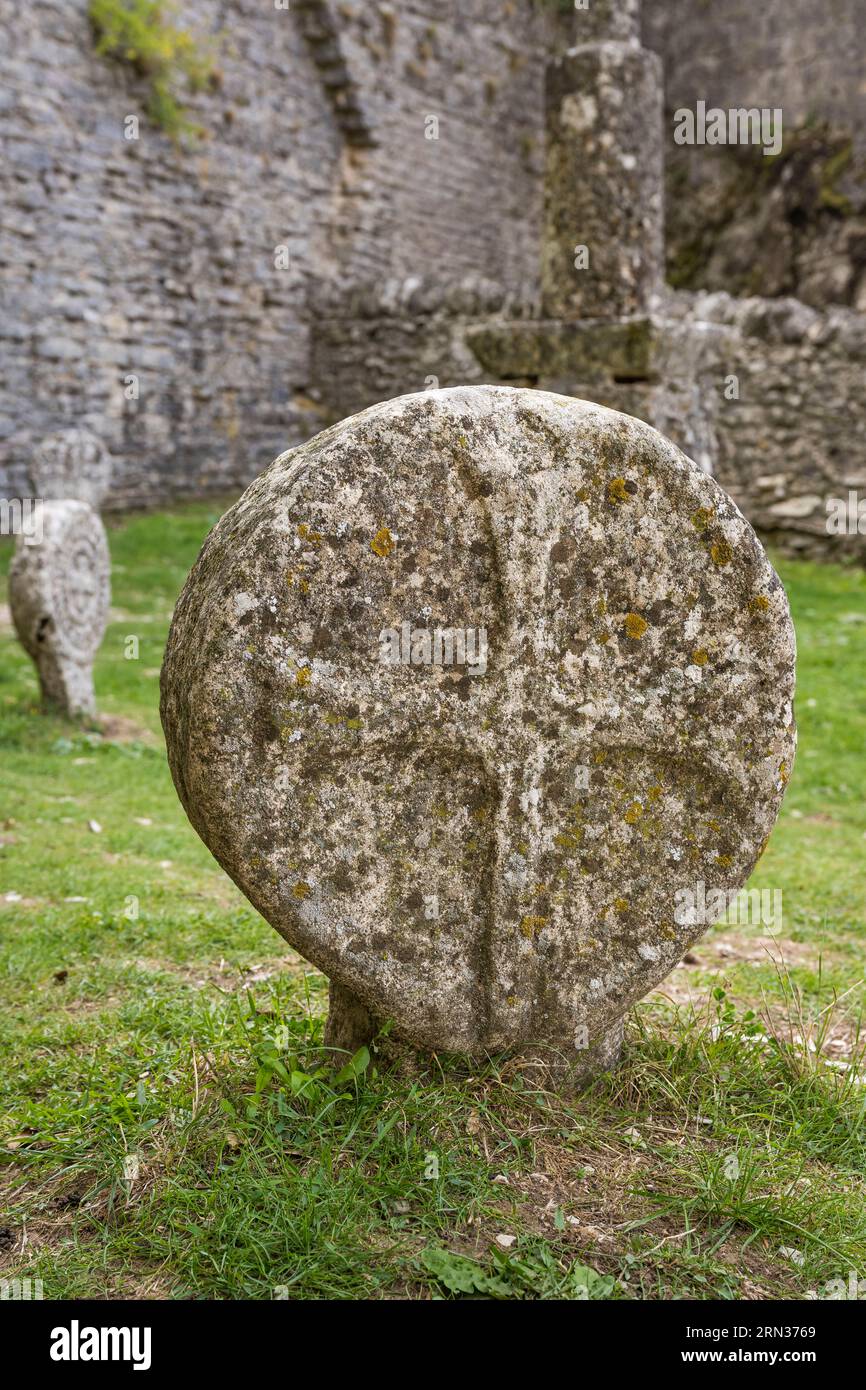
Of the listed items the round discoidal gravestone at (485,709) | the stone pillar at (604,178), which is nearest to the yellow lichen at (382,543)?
the round discoidal gravestone at (485,709)

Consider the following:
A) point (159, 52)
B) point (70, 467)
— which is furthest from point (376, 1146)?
point (159, 52)

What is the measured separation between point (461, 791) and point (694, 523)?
70 centimetres

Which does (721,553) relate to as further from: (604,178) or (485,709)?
(604,178)

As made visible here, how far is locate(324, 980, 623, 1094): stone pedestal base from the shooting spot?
2572 mm

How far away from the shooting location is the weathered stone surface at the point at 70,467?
31.5ft

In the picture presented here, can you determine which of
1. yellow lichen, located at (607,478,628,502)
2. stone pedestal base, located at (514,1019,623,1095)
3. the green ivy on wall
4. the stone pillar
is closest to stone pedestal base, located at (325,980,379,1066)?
stone pedestal base, located at (514,1019,623,1095)

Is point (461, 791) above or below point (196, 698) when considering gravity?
below

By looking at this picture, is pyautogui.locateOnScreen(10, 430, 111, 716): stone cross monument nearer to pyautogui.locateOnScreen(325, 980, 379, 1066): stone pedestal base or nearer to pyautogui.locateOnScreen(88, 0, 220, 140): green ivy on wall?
pyautogui.locateOnScreen(325, 980, 379, 1066): stone pedestal base

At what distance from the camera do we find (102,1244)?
2.21 meters

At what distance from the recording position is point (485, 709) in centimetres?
246

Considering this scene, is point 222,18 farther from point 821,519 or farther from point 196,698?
point 196,698

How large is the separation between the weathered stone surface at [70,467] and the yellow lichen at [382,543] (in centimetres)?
766
